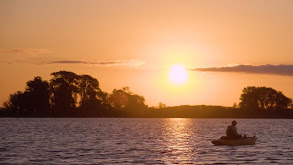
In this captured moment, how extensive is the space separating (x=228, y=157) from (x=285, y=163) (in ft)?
20.9

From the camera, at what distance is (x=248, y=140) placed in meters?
65.9

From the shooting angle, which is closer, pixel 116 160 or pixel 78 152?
pixel 116 160

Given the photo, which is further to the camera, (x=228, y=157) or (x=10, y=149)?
(x=10, y=149)

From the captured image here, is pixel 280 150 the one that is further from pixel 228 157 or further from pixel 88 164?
pixel 88 164

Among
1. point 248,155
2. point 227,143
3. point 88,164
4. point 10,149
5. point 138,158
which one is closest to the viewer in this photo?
point 88,164

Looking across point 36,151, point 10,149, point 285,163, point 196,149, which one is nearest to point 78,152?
point 36,151

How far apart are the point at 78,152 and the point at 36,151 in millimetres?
4522

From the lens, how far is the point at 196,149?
2406 inches

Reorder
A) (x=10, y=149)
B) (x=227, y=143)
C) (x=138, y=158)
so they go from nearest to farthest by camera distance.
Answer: (x=138, y=158) → (x=10, y=149) → (x=227, y=143)

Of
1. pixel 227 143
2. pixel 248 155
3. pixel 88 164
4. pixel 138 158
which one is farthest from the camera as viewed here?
pixel 227 143

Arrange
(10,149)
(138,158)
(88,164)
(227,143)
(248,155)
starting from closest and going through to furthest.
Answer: (88,164) < (138,158) < (248,155) < (10,149) < (227,143)

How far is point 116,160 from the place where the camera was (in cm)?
4856

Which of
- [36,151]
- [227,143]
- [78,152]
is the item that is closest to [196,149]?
[227,143]

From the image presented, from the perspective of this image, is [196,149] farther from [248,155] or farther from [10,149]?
[10,149]
